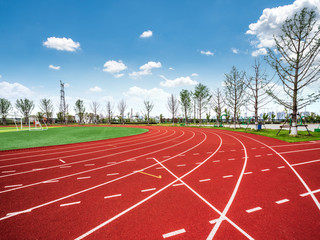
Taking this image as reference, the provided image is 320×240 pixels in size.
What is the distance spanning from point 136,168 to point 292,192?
6116 millimetres

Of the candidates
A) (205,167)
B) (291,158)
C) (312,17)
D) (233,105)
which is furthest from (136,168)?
(233,105)

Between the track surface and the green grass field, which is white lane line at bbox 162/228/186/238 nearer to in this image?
Answer: the track surface

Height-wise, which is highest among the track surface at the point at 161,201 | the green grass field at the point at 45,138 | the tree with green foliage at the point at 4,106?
the tree with green foliage at the point at 4,106

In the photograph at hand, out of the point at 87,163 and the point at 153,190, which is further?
the point at 87,163

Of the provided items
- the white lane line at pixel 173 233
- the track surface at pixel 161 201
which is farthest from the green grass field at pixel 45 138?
the white lane line at pixel 173 233

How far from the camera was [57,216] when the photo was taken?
369 centimetres

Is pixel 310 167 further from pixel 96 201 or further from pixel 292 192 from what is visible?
pixel 96 201

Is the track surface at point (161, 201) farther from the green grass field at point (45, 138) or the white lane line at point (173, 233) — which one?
the green grass field at point (45, 138)

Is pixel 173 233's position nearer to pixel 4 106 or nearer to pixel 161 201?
pixel 161 201

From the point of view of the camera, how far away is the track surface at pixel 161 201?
318cm

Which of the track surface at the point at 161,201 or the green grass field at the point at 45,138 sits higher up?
the green grass field at the point at 45,138

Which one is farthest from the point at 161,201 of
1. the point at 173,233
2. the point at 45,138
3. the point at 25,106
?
the point at 25,106

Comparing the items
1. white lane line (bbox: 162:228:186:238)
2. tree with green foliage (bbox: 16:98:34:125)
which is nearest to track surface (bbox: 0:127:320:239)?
white lane line (bbox: 162:228:186:238)

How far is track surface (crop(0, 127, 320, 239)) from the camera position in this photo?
3180 mm
